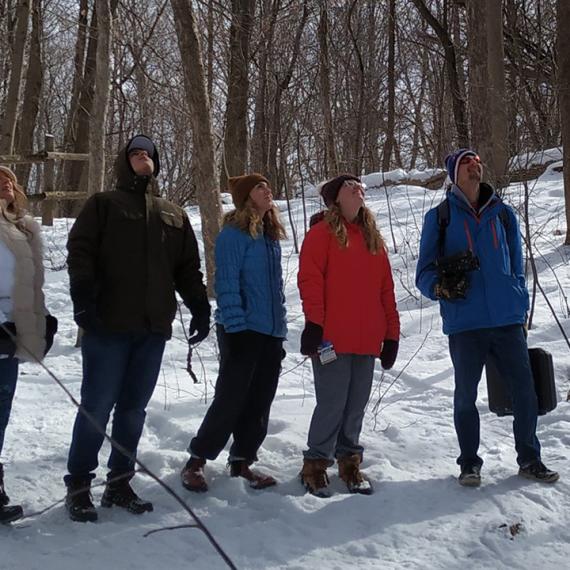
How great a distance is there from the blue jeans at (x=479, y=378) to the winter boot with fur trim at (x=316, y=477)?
0.77m

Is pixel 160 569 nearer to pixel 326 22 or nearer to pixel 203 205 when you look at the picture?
pixel 203 205

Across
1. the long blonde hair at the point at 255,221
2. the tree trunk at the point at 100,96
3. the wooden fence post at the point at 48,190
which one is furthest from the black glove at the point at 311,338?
the wooden fence post at the point at 48,190

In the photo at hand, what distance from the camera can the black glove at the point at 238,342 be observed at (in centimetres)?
386

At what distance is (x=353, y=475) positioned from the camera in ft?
13.1

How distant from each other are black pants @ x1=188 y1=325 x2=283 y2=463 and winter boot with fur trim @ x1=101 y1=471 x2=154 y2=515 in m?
0.43

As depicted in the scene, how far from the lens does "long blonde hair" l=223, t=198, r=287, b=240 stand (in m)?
4.00

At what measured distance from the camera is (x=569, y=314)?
714 cm

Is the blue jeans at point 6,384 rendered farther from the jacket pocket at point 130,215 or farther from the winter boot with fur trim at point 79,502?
the jacket pocket at point 130,215

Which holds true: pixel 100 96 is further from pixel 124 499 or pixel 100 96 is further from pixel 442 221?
pixel 124 499

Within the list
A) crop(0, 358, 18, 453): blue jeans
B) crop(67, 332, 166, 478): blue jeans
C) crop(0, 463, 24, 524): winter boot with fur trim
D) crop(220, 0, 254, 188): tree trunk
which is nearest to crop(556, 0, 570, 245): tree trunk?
crop(220, 0, 254, 188): tree trunk

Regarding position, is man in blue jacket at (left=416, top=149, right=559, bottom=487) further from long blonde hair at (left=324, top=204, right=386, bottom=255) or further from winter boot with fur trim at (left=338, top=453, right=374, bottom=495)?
winter boot with fur trim at (left=338, top=453, right=374, bottom=495)

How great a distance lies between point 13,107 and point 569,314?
10.2 m

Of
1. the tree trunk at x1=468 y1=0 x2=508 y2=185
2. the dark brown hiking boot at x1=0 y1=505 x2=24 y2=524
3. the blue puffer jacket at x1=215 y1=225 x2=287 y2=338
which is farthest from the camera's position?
the tree trunk at x1=468 y1=0 x2=508 y2=185

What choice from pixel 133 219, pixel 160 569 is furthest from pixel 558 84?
pixel 160 569
